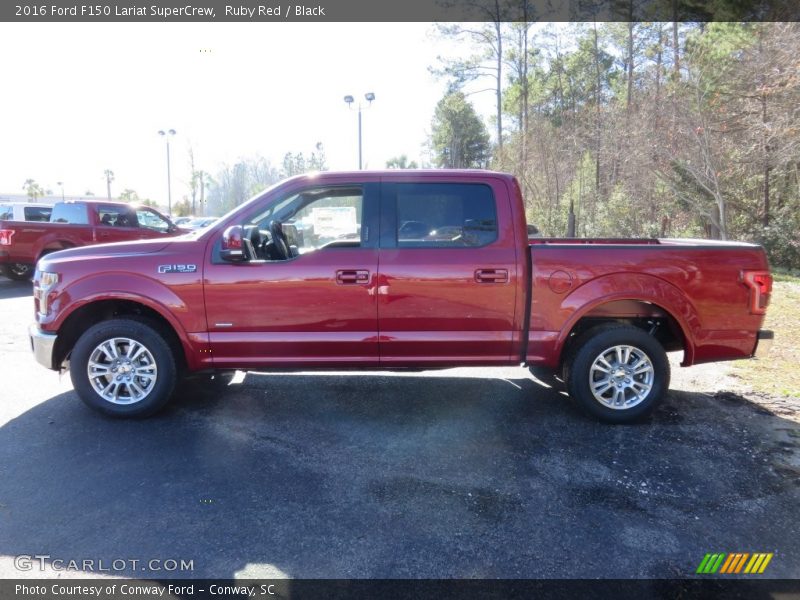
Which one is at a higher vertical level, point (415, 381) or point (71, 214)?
point (71, 214)

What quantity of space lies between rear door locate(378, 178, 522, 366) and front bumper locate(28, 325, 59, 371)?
109 inches

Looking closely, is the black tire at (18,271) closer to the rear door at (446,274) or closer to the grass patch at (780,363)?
the rear door at (446,274)

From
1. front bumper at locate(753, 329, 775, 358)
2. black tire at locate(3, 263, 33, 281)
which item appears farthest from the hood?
black tire at locate(3, 263, 33, 281)

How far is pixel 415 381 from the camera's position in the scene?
537 centimetres

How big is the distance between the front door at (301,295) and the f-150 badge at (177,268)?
0.13m

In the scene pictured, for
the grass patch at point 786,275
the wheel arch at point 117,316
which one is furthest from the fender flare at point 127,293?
the grass patch at point 786,275

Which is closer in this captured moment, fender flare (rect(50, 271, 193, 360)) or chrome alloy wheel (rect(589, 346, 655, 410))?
fender flare (rect(50, 271, 193, 360))

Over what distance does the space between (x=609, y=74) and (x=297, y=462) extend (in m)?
28.0

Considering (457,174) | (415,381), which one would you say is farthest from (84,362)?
(457,174)

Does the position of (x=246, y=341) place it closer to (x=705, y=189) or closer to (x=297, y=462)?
(x=297, y=462)

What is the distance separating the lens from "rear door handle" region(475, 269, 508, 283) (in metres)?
4.12
